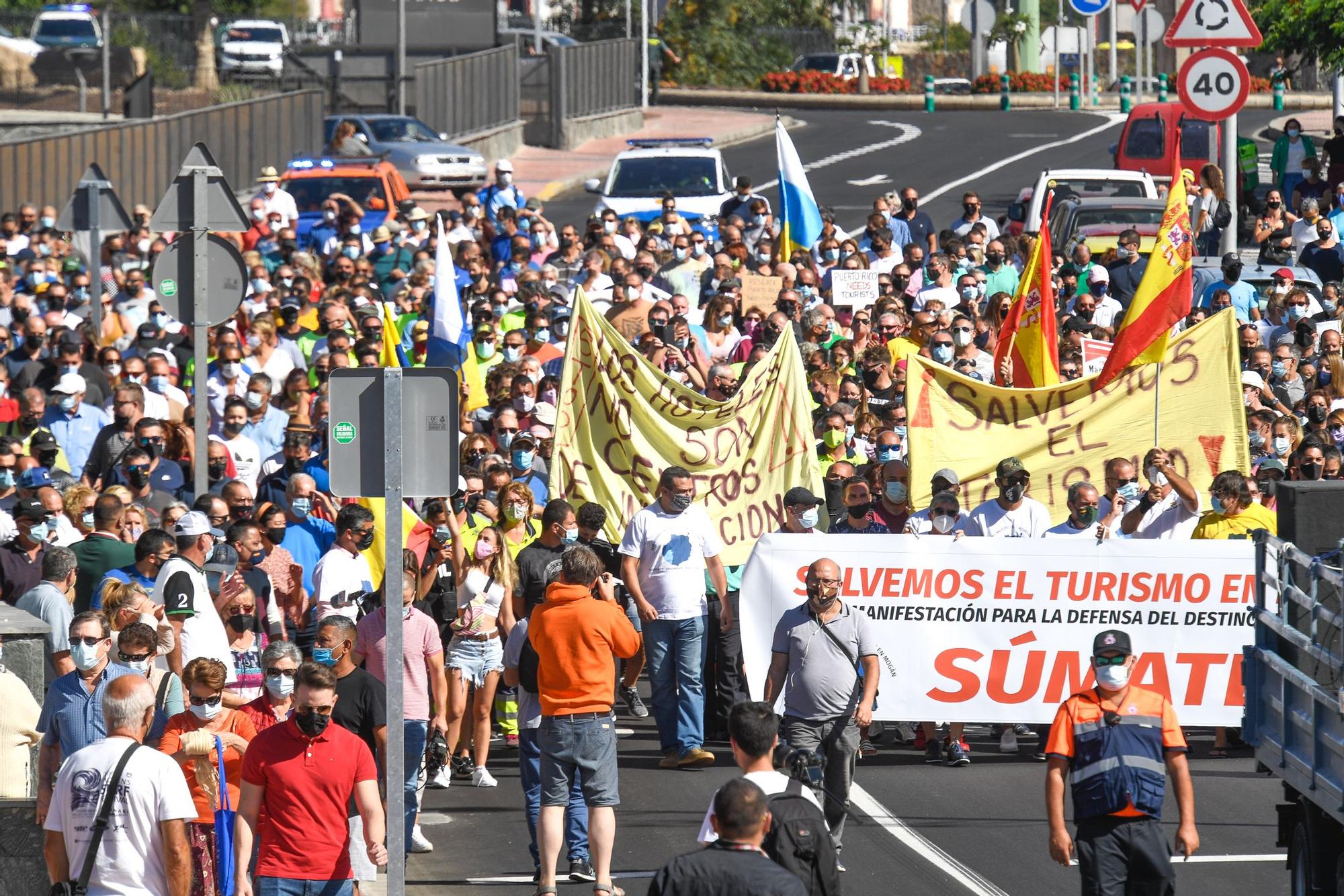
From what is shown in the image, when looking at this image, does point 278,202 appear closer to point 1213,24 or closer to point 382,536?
point 1213,24

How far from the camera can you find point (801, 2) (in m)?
71.8

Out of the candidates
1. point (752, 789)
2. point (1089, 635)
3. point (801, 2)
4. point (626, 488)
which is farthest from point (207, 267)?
point (801, 2)

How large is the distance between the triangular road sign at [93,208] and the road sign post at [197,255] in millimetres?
8184

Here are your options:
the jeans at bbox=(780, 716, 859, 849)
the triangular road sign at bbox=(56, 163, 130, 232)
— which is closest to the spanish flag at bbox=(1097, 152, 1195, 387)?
the jeans at bbox=(780, 716, 859, 849)

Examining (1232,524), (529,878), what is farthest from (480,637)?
(1232,524)

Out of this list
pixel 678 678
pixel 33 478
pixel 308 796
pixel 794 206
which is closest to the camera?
pixel 308 796

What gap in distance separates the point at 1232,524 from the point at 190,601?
6012mm

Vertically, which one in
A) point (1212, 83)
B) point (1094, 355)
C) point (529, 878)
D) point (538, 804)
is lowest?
point (529, 878)

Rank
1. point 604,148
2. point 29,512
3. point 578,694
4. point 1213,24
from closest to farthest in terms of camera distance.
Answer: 1. point 578,694
2. point 29,512
3. point 1213,24
4. point 604,148

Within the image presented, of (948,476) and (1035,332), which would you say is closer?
(948,476)

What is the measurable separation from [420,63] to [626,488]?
32604mm

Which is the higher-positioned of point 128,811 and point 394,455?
point 394,455

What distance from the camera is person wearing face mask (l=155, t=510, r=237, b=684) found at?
35.9 feet

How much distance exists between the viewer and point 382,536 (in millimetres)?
14406
